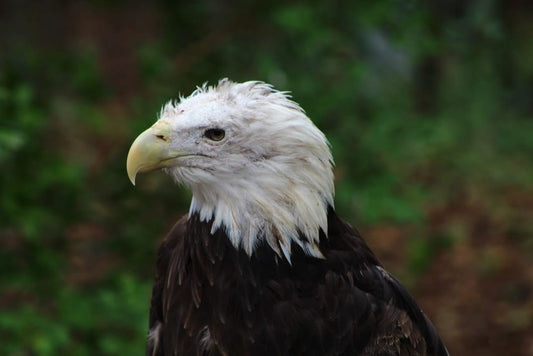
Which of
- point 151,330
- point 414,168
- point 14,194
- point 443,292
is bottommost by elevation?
point 443,292

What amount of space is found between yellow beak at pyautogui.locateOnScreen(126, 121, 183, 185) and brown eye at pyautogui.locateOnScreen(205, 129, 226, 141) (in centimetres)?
13

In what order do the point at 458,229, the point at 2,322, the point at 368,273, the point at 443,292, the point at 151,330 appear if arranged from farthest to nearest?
1. the point at 458,229
2. the point at 443,292
3. the point at 2,322
4. the point at 151,330
5. the point at 368,273

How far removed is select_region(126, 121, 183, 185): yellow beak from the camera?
3141 mm

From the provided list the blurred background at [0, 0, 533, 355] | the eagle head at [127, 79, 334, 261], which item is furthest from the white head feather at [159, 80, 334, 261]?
the blurred background at [0, 0, 533, 355]

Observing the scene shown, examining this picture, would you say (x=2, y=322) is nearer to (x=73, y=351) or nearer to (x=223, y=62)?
(x=73, y=351)

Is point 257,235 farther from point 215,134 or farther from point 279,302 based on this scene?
point 215,134

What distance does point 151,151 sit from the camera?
314cm

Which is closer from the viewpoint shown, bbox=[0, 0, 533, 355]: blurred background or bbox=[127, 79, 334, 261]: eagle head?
bbox=[127, 79, 334, 261]: eagle head

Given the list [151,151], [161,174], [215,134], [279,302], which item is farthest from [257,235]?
[161,174]

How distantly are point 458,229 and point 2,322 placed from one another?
18.5 ft

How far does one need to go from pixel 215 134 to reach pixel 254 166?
8.0 inches

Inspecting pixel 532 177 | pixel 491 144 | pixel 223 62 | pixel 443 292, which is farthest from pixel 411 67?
pixel 223 62

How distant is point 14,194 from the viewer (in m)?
4.62

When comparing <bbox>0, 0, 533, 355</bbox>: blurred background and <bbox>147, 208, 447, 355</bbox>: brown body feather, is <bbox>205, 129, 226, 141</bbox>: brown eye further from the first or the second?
<bbox>0, 0, 533, 355</bbox>: blurred background
